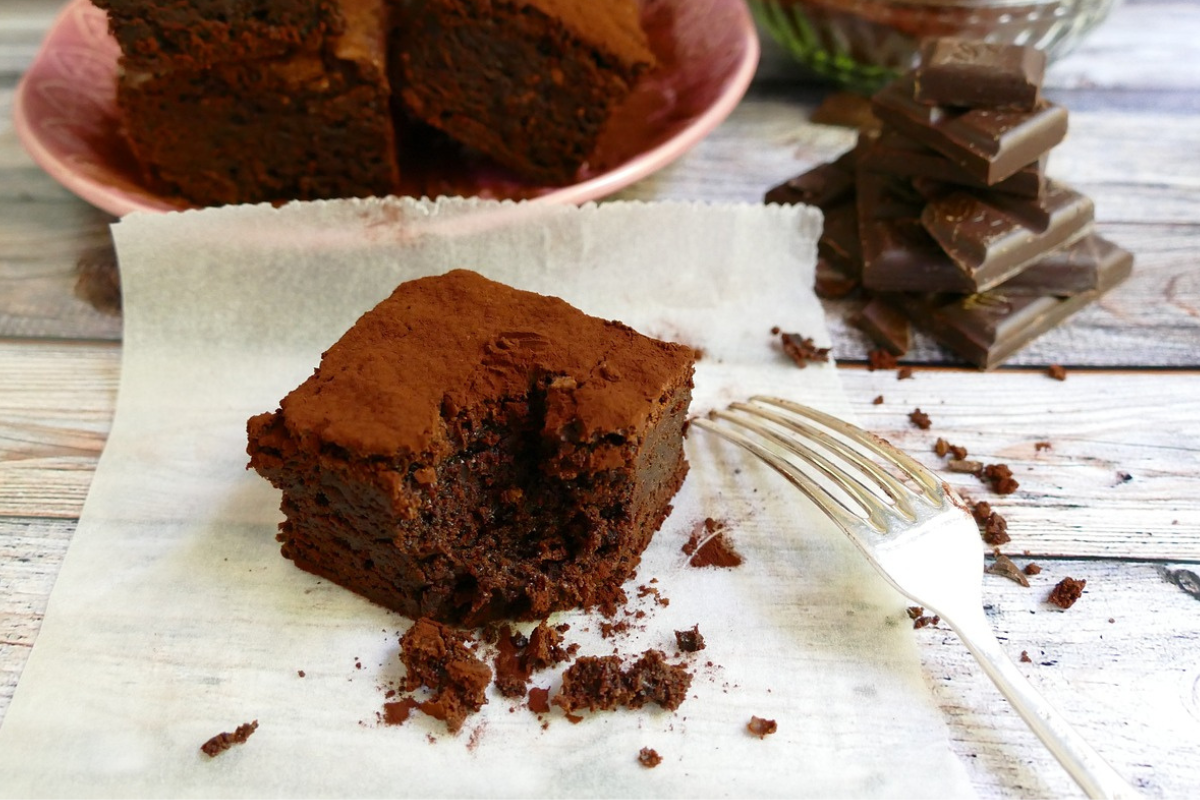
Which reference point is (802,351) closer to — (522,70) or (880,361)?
(880,361)

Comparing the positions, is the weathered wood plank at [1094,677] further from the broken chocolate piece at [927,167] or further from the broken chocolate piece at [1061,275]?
the broken chocolate piece at [927,167]

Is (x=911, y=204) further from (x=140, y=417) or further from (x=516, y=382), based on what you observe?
(x=140, y=417)

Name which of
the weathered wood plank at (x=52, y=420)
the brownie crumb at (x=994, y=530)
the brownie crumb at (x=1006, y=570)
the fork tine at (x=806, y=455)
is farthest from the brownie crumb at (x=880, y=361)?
the weathered wood plank at (x=52, y=420)

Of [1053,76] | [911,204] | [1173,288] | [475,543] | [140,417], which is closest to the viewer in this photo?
[475,543]

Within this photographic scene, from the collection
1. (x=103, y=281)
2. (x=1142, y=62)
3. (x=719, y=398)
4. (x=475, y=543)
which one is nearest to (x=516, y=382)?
(x=475, y=543)

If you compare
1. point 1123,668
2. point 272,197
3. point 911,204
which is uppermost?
point 911,204

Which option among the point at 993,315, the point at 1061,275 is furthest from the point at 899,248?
the point at 1061,275
